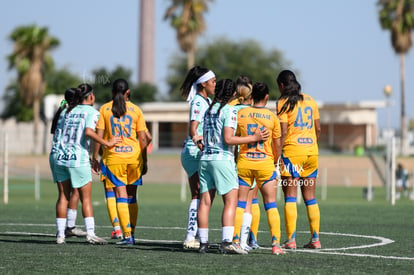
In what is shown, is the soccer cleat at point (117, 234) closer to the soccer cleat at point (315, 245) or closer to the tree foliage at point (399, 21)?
the soccer cleat at point (315, 245)

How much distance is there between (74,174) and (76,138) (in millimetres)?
481

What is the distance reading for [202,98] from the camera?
1099 cm

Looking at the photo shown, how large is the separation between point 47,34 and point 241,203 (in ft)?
189

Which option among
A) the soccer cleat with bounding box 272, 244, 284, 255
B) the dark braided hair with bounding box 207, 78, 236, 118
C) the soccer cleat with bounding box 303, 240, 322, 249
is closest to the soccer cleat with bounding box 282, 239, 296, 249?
the soccer cleat with bounding box 303, 240, 322, 249

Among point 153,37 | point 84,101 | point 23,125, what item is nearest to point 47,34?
point 23,125

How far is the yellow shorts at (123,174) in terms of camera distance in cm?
1166

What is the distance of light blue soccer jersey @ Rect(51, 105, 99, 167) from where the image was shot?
11820 millimetres

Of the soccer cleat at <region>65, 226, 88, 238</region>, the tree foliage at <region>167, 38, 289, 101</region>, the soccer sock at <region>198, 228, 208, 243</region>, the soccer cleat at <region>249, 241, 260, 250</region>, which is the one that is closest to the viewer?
the soccer sock at <region>198, 228, 208, 243</region>

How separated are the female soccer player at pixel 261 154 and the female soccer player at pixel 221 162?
0.14m

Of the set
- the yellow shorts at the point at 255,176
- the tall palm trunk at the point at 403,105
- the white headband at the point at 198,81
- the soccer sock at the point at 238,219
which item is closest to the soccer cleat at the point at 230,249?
the soccer sock at the point at 238,219

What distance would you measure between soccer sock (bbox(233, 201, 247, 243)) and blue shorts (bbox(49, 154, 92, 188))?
7.40 ft

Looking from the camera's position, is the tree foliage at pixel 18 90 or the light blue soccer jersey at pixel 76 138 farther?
the tree foliage at pixel 18 90

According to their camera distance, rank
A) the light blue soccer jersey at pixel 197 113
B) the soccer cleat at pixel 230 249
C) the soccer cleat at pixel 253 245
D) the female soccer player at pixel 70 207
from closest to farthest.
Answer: the soccer cleat at pixel 230 249 < the light blue soccer jersey at pixel 197 113 < the soccer cleat at pixel 253 245 < the female soccer player at pixel 70 207

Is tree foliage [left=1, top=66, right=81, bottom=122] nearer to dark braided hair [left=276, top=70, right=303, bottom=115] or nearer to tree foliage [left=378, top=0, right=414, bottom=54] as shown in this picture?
tree foliage [left=378, top=0, right=414, bottom=54]
